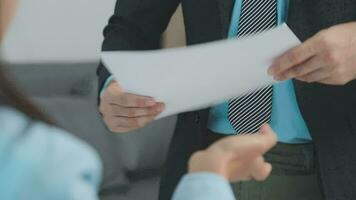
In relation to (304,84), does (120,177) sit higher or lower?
lower

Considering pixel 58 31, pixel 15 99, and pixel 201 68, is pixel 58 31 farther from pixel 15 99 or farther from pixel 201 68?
pixel 15 99

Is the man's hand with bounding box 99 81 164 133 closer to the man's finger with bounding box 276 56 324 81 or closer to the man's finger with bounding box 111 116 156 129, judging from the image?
the man's finger with bounding box 111 116 156 129

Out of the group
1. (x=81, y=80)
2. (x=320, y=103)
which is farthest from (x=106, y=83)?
(x=81, y=80)

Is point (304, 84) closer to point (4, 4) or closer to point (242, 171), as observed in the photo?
point (242, 171)

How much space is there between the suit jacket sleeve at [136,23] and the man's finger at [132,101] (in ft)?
0.49

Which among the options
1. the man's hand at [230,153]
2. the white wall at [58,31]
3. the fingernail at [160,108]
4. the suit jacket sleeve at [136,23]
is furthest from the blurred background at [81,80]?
the man's hand at [230,153]

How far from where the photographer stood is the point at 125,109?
1193 millimetres

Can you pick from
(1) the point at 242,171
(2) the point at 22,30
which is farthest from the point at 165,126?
(1) the point at 242,171

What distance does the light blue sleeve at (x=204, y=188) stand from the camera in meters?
0.70

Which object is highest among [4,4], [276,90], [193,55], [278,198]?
[4,4]

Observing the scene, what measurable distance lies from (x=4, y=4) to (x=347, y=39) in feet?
1.99

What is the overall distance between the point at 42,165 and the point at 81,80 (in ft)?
8.07

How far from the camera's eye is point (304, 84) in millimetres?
1166

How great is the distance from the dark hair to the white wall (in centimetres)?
234
